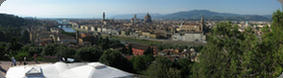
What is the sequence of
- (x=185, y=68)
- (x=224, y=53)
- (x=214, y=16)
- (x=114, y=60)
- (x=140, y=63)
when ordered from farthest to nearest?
1. (x=214, y=16)
2. (x=140, y=63)
3. (x=185, y=68)
4. (x=114, y=60)
5. (x=224, y=53)

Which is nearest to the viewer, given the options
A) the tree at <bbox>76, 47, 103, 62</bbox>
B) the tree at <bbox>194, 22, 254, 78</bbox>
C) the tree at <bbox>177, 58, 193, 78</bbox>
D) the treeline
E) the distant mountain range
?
the treeline

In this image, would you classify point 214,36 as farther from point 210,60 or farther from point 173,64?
point 173,64

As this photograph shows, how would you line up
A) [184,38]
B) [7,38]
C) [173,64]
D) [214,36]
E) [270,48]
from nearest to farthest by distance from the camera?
[270,48]
[214,36]
[173,64]
[7,38]
[184,38]

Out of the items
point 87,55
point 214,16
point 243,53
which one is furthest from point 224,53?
point 214,16

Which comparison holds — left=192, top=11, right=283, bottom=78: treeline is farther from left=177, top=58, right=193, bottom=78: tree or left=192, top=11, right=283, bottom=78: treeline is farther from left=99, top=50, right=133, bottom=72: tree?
left=99, top=50, right=133, bottom=72: tree

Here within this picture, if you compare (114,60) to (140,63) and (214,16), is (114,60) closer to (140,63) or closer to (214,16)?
(140,63)

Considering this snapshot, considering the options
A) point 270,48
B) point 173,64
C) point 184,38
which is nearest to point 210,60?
point 270,48

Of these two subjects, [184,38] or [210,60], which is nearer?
[210,60]

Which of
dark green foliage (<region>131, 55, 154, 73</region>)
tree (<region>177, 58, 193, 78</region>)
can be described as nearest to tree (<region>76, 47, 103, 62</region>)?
dark green foliage (<region>131, 55, 154, 73</region>)

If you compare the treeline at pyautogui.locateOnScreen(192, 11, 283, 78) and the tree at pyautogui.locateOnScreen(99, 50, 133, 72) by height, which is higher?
the treeline at pyautogui.locateOnScreen(192, 11, 283, 78)

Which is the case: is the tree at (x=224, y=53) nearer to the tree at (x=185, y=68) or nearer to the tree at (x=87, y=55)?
the tree at (x=185, y=68)

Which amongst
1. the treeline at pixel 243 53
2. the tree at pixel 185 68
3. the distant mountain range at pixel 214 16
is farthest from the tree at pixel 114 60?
the distant mountain range at pixel 214 16
